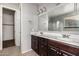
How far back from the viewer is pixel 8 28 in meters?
1.42

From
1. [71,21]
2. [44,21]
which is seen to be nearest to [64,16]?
[71,21]

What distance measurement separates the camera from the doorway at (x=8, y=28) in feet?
4.56

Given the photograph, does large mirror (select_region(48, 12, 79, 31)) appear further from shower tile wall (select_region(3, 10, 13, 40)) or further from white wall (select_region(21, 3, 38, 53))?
shower tile wall (select_region(3, 10, 13, 40))

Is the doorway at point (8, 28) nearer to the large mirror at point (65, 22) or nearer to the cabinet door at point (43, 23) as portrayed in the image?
the cabinet door at point (43, 23)

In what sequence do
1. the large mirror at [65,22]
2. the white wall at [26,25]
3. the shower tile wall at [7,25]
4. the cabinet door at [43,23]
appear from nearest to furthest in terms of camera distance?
the large mirror at [65,22] < the shower tile wall at [7,25] < the white wall at [26,25] < the cabinet door at [43,23]

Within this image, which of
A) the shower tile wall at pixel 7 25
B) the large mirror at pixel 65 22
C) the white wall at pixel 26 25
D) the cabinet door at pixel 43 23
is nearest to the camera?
the large mirror at pixel 65 22

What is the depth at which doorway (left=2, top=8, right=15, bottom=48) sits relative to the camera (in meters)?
1.39

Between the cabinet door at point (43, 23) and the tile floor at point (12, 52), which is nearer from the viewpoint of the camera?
the tile floor at point (12, 52)

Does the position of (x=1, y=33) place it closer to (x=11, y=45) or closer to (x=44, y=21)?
(x=11, y=45)

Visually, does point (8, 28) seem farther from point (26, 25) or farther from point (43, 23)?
point (43, 23)

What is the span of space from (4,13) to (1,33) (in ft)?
1.14

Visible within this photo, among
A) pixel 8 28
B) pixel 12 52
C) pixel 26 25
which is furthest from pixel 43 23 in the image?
pixel 12 52

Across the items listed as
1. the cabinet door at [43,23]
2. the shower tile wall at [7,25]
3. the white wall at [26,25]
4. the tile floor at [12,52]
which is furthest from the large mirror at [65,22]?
the shower tile wall at [7,25]

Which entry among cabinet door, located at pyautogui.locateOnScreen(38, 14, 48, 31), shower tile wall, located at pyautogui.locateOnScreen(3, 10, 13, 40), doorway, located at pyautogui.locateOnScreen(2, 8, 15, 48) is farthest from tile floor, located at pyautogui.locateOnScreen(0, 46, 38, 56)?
cabinet door, located at pyautogui.locateOnScreen(38, 14, 48, 31)
